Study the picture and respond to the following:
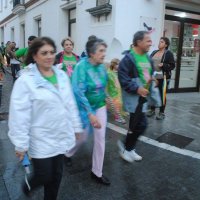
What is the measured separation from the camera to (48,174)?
95.2 inches

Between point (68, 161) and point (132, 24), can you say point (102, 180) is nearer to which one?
point (68, 161)

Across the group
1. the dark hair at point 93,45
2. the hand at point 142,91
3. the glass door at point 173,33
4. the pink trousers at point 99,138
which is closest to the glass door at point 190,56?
the glass door at point 173,33

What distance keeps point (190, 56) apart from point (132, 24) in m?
3.06

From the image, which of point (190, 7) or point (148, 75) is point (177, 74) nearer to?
point (190, 7)

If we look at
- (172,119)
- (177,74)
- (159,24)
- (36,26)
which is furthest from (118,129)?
(36,26)

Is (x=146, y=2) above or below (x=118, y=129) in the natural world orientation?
above

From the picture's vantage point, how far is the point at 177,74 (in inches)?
380

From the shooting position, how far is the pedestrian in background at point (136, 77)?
363 centimetres

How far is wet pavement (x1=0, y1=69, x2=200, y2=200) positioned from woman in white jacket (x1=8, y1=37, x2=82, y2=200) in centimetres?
73

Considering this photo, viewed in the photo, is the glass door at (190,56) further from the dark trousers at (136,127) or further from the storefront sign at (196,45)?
the dark trousers at (136,127)

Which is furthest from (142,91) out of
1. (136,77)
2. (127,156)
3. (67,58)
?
(67,58)

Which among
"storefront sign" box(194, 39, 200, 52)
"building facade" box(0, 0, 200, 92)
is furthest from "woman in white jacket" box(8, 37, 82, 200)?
"storefront sign" box(194, 39, 200, 52)

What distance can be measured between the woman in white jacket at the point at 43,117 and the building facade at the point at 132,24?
544cm

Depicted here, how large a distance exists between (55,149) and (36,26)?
14.0 m
